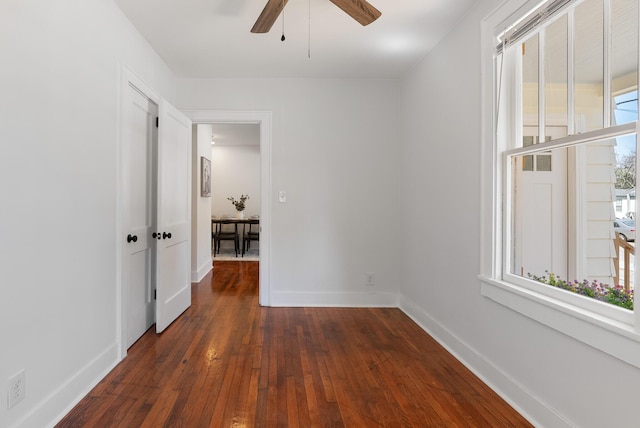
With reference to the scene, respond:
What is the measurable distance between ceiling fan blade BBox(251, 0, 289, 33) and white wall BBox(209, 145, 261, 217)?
6.10 meters

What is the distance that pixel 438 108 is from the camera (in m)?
2.92

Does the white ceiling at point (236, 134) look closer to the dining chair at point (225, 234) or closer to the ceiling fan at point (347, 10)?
the dining chair at point (225, 234)

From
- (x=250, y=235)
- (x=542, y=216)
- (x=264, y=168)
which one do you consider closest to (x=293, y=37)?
(x=264, y=168)

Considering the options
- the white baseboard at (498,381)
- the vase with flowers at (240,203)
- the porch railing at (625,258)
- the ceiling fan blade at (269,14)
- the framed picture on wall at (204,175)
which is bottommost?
the white baseboard at (498,381)

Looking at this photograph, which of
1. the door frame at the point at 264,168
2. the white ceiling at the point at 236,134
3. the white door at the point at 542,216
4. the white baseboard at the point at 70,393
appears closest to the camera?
the white baseboard at the point at 70,393

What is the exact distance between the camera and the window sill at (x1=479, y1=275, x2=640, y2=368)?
1317mm

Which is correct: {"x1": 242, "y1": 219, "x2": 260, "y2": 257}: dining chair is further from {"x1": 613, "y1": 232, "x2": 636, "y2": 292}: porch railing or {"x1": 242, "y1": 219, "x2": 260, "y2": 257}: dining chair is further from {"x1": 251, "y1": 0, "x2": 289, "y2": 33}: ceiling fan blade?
{"x1": 613, "y1": 232, "x2": 636, "y2": 292}: porch railing

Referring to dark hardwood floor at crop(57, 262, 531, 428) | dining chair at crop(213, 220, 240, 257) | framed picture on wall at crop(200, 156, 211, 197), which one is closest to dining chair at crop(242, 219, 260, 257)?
dining chair at crop(213, 220, 240, 257)

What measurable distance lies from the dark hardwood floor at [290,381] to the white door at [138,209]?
24cm

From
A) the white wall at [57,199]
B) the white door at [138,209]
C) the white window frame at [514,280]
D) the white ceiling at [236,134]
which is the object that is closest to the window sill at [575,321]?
the white window frame at [514,280]

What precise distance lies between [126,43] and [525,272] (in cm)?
307

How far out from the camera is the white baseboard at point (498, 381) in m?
1.71

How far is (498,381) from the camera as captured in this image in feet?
6.77

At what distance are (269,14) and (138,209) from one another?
1.79 metres
